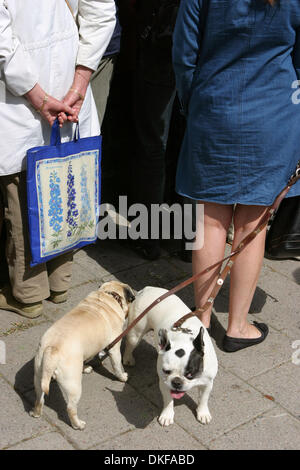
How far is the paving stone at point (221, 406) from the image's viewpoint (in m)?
3.05

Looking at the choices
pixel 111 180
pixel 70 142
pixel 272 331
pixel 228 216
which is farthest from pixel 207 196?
pixel 111 180

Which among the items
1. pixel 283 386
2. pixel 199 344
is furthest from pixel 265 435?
pixel 199 344

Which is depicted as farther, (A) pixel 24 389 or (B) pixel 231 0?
(A) pixel 24 389

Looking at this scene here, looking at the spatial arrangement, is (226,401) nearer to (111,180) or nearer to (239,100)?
(239,100)

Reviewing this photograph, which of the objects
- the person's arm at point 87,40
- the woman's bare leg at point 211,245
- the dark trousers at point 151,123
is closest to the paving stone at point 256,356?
the woman's bare leg at point 211,245

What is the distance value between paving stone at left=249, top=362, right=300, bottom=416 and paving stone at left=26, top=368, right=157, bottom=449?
64 centimetres

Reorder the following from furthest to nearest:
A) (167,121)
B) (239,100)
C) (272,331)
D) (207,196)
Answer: (167,121) → (272,331) → (207,196) → (239,100)

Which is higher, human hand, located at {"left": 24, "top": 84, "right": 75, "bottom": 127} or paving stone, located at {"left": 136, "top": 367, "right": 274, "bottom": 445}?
human hand, located at {"left": 24, "top": 84, "right": 75, "bottom": 127}

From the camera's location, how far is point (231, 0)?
9.65 ft

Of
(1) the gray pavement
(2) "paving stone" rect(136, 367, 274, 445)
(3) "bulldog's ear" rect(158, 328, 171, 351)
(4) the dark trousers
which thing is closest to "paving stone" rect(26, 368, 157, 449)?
(1) the gray pavement

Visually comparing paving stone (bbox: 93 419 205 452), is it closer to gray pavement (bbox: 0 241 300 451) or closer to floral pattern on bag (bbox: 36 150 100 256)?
gray pavement (bbox: 0 241 300 451)

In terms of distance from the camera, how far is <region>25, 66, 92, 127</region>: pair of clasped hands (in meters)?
3.30

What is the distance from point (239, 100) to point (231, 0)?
0.46 metres

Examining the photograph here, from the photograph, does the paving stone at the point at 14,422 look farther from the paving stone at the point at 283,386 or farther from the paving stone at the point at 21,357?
the paving stone at the point at 283,386
